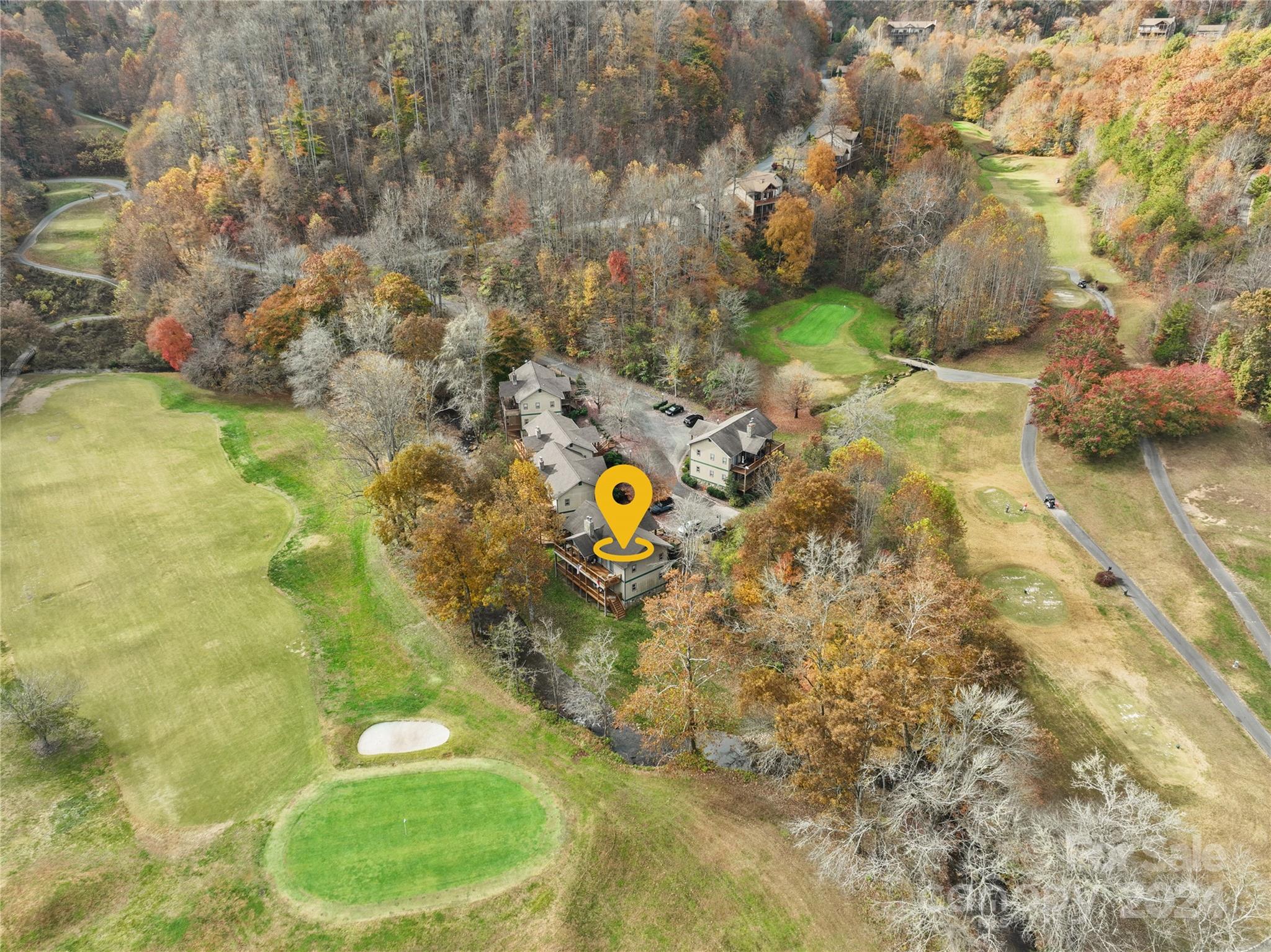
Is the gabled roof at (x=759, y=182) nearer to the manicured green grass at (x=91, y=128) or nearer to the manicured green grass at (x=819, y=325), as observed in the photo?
the manicured green grass at (x=819, y=325)

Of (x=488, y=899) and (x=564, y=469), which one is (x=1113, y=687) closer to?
(x=488, y=899)

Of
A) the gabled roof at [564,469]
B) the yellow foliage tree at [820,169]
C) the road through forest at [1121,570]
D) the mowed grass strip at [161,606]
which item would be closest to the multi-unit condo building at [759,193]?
the yellow foliage tree at [820,169]

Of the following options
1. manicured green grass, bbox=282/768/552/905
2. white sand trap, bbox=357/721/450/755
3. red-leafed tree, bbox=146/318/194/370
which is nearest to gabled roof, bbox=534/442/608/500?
white sand trap, bbox=357/721/450/755

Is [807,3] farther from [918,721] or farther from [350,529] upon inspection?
A: [918,721]

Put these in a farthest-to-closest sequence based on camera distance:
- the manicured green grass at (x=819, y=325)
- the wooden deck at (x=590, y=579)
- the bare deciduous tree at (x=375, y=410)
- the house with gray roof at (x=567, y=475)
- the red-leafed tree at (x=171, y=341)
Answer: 1. the manicured green grass at (x=819, y=325)
2. the red-leafed tree at (x=171, y=341)
3. the house with gray roof at (x=567, y=475)
4. the bare deciduous tree at (x=375, y=410)
5. the wooden deck at (x=590, y=579)

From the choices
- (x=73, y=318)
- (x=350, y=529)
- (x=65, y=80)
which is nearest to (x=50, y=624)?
(x=350, y=529)

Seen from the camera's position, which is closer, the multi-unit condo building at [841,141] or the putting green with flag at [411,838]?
the putting green with flag at [411,838]

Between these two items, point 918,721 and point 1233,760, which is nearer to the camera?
point 918,721
